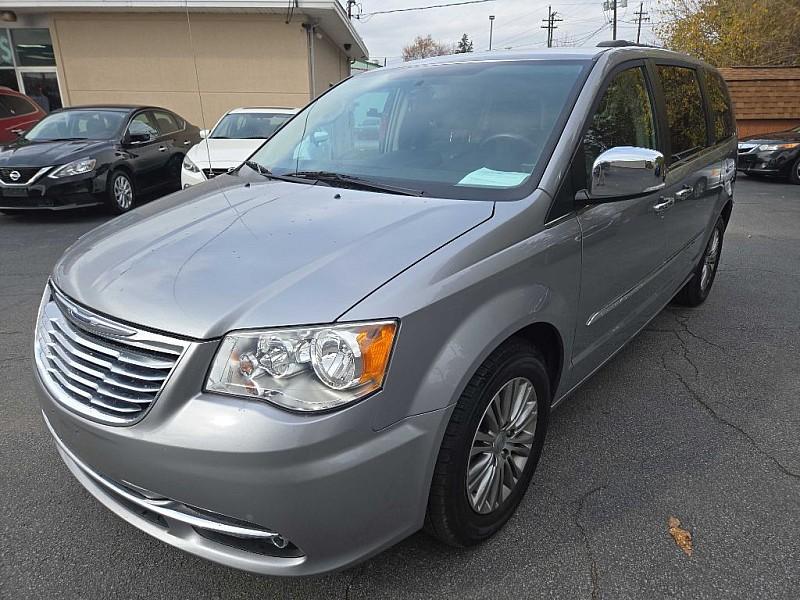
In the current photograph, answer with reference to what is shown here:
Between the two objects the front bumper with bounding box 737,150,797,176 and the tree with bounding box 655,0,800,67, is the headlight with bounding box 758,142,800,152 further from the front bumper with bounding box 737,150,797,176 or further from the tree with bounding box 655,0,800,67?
the tree with bounding box 655,0,800,67

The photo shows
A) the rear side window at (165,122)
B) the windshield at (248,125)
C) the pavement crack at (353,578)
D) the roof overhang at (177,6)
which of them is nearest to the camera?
the pavement crack at (353,578)

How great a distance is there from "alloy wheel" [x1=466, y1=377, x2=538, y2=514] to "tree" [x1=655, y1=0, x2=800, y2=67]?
1595 cm

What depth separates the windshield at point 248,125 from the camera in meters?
8.94

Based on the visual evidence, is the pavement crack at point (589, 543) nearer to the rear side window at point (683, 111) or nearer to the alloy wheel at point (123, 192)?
the rear side window at point (683, 111)

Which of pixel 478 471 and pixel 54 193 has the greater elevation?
pixel 54 193

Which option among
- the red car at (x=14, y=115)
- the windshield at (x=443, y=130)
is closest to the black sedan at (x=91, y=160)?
the red car at (x=14, y=115)

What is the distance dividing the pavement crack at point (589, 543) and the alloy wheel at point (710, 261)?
2790 mm

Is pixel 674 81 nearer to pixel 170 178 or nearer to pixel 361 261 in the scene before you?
pixel 361 261

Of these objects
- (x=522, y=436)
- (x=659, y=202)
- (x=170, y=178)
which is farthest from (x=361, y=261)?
(x=170, y=178)

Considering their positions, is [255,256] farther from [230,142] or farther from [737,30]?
[737,30]

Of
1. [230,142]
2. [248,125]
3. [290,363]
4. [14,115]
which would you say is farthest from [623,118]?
[14,115]

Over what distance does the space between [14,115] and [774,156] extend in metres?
14.8

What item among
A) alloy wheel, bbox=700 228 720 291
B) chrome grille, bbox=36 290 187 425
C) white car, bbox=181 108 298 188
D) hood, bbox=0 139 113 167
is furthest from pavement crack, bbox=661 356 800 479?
hood, bbox=0 139 113 167

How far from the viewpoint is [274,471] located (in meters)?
1.54
